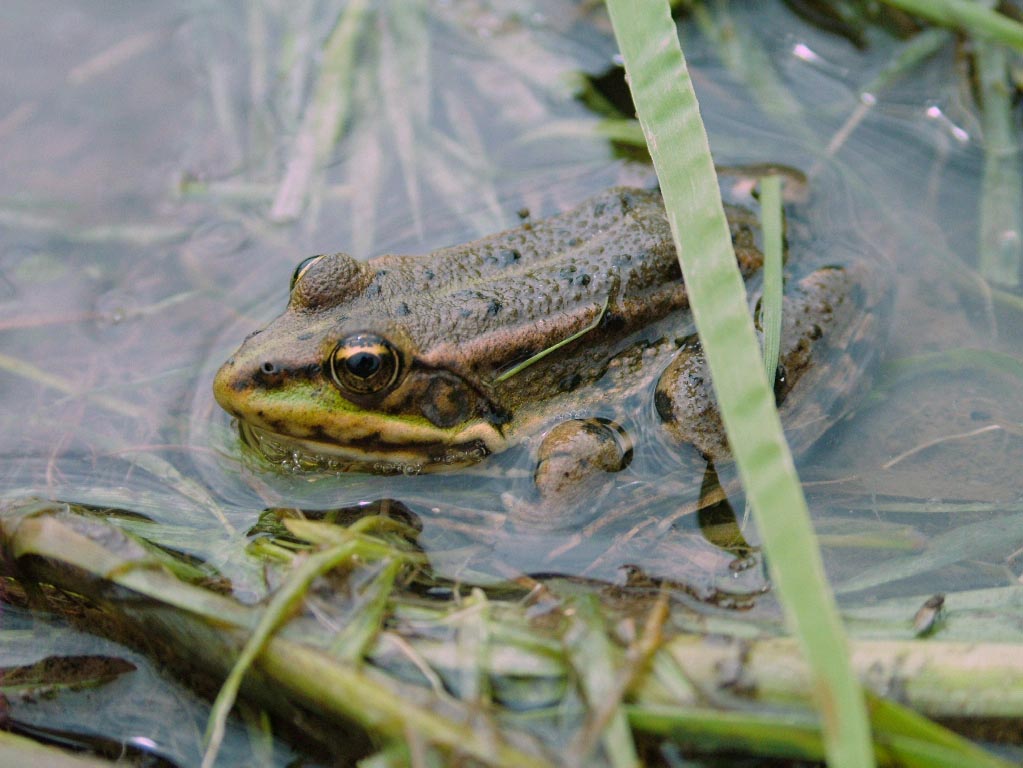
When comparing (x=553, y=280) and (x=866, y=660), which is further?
(x=553, y=280)

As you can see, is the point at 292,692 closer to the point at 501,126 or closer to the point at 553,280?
the point at 553,280

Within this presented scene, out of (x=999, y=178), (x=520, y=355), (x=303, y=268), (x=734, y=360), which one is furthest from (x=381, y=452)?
(x=999, y=178)

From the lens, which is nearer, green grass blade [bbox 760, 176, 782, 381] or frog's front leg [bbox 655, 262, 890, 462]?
green grass blade [bbox 760, 176, 782, 381]

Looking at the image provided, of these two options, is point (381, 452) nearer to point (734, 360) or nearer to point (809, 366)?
point (734, 360)

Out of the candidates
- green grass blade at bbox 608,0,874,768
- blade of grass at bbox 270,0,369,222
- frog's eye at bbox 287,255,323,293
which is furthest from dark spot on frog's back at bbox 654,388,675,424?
blade of grass at bbox 270,0,369,222

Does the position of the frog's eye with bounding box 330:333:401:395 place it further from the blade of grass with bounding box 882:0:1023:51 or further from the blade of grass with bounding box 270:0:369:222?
the blade of grass with bounding box 882:0:1023:51

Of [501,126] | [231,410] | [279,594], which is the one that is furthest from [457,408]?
[501,126]

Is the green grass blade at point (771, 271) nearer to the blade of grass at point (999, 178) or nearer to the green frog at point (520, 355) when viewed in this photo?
the green frog at point (520, 355)
